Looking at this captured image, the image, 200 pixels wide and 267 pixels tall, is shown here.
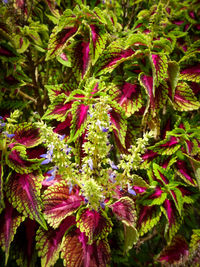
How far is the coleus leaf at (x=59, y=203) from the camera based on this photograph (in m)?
0.79

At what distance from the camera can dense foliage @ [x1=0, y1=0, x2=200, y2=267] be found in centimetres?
76

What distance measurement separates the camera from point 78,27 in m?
0.97

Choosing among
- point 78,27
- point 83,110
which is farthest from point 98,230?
point 78,27

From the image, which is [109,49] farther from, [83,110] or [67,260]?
[67,260]

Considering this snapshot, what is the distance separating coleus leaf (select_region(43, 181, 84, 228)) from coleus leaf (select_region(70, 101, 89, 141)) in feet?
0.57

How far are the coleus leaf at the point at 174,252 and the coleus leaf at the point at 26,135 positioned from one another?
0.78 metres

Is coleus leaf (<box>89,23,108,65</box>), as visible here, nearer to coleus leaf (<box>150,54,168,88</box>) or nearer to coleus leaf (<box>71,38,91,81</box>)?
coleus leaf (<box>71,38,91,81</box>)

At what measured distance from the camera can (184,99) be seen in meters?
0.98

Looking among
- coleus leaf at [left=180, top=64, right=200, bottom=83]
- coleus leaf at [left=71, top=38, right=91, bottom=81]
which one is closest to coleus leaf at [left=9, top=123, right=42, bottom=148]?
coleus leaf at [left=71, top=38, right=91, bottom=81]

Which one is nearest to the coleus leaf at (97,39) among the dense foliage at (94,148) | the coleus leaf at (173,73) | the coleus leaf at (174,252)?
the dense foliage at (94,148)

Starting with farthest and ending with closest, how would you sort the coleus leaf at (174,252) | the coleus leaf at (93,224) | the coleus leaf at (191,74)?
the coleus leaf at (174,252), the coleus leaf at (191,74), the coleus leaf at (93,224)

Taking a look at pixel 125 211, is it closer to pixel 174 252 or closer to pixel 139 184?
pixel 139 184

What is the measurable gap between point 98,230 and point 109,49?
60cm

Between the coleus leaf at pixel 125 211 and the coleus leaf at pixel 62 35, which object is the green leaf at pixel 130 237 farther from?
the coleus leaf at pixel 62 35
